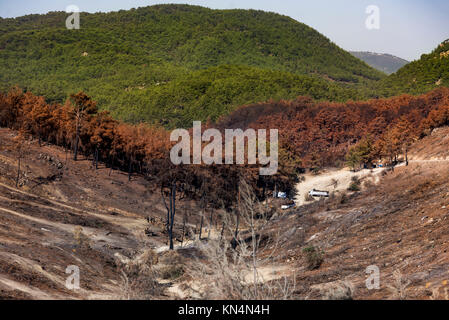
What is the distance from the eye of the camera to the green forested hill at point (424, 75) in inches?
4161

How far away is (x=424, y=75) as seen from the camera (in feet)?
366

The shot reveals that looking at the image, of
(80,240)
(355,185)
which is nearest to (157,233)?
(80,240)

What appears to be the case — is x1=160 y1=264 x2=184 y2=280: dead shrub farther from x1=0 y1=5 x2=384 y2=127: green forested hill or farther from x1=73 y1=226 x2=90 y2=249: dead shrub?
x1=0 y1=5 x2=384 y2=127: green forested hill

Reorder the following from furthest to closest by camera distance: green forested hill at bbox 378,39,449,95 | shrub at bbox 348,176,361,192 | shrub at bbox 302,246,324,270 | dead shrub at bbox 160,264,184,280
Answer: green forested hill at bbox 378,39,449,95 → shrub at bbox 348,176,361,192 → dead shrub at bbox 160,264,184,280 → shrub at bbox 302,246,324,270

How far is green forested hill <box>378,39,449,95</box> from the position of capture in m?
106

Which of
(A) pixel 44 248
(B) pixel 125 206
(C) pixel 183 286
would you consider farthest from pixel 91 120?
(C) pixel 183 286

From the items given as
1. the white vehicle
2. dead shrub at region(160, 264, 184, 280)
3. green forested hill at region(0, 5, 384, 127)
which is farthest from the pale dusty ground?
green forested hill at region(0, 5, 384, 127)

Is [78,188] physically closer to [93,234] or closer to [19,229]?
[93,234]

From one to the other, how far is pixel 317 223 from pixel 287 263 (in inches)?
401

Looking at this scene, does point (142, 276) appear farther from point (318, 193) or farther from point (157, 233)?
point (318, 193)

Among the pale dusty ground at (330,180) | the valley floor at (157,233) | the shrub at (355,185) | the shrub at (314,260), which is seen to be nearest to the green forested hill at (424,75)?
the pale dusty ground at (330,180)

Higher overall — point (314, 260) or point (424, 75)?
point (424, 75)

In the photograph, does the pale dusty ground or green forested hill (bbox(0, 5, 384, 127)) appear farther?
green forested hill (bbox(0, 5, 384, 127))

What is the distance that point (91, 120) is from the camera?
57094 mm
